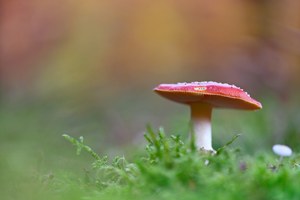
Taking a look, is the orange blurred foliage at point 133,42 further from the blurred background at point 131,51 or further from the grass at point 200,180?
the grass at point 200,180

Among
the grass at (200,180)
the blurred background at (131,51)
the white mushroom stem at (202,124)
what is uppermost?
the blurred background at (131,51)

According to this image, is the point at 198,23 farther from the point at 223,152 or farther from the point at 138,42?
the point at 223,152

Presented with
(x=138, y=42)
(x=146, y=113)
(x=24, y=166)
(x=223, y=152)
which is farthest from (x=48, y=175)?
(x=138, y=42)

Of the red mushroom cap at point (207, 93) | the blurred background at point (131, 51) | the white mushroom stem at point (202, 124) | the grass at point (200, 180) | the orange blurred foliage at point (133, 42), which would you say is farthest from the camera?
the orange blurred foliage at point (133, 42)

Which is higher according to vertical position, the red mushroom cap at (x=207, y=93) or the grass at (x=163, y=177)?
the red mushroom cap at (x=207, y=93)

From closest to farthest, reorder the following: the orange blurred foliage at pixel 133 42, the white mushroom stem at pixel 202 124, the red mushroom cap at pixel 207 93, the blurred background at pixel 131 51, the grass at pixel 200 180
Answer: the grass at pixel 200 180 → the red mushroom cap at pixel 207 93 → the white mushroom stem at pixel 202 124 → the blurred background at pixel 131 51 → the orange blurred foliage at pixel 133 42

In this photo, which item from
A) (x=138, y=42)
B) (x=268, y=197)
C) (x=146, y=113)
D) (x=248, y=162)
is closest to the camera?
(x=268, y=197)

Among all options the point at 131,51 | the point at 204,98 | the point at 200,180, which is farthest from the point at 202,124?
the point at 131,51

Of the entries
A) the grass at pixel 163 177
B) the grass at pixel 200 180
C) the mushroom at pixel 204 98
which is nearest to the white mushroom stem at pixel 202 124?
the mushroom at pixel 204 98
